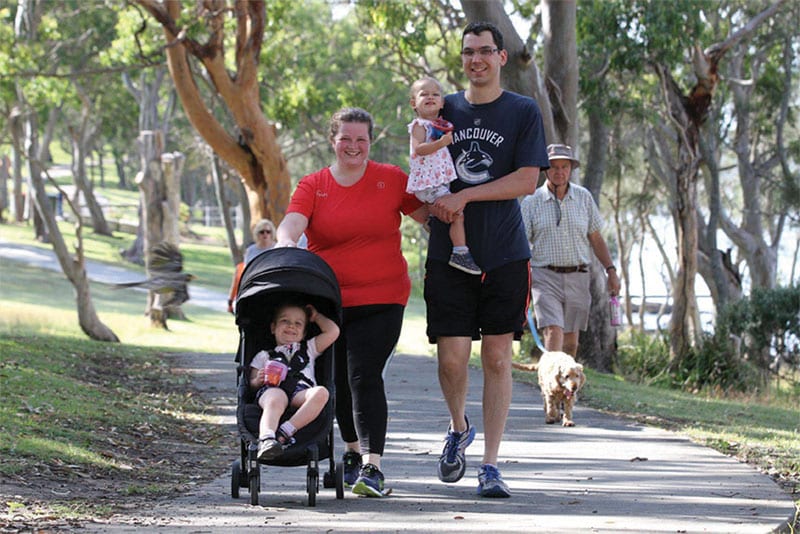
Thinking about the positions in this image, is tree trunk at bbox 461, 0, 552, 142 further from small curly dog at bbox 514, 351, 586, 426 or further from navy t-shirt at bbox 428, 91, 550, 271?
navy t-shirt at bbox 428, 91, 550, 271

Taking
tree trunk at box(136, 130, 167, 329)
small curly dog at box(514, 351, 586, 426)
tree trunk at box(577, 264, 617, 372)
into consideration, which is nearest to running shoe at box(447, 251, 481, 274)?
small curly dog at box(514, 351, 586, 426)

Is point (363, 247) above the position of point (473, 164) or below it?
below

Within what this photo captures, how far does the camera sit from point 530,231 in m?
10.3

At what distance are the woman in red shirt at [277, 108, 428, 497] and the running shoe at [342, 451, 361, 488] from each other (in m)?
0.21

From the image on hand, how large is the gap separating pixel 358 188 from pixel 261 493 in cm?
176

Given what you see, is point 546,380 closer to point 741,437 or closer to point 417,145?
point 741,437

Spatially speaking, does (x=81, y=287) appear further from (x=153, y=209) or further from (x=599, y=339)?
(x=599, y=339)

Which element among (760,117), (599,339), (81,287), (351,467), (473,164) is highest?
(760,117)

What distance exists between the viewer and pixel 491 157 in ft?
21.9

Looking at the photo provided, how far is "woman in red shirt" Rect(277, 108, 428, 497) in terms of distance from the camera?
6.55 m

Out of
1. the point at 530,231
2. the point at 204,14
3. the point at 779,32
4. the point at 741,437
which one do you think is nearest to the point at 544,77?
the point at 204,14

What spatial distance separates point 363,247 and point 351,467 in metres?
1.22

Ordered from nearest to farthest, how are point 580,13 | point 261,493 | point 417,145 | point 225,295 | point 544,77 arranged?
point 417,145 < point 261,493 < point 544,77 < point 580,13 < point 225,295

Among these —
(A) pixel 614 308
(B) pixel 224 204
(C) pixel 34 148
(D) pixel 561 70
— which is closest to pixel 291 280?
(A) pixel 614 308
